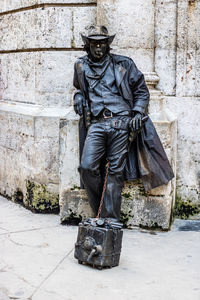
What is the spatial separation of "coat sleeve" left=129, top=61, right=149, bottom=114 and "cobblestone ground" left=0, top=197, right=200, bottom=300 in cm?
136

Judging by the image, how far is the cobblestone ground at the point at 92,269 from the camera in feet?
12.8

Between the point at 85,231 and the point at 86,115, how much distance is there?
4.24 ft

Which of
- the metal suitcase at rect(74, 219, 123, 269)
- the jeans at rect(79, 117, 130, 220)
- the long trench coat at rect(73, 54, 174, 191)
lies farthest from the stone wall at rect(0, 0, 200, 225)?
the metal suitcase at rect(74, 219, 123, 269)

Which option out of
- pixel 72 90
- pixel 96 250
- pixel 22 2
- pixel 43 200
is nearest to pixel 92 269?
pixel 96 250

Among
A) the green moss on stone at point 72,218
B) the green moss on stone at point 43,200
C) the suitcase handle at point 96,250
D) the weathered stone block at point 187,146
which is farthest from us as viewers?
the green moss on stone at point 43,200

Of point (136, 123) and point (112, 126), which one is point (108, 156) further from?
point (136, 123)

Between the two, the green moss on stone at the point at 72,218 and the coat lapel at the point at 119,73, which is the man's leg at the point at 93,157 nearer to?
the coat lapel at the point at 119,73

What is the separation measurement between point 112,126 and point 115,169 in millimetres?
423

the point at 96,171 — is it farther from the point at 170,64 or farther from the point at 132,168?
the point at 170,64

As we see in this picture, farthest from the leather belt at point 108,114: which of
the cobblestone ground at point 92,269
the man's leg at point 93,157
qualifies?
the cobblestone ground at point 92,269

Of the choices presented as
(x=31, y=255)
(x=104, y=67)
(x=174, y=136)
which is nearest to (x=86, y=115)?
(x=104, y=67)

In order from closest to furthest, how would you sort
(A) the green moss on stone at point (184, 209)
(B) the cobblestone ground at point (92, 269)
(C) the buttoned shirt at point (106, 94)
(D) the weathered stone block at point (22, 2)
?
(B) the cobblestone ground at point (92, 269)
(C) the buttoned shirt at point (106, 94)
(A) the green moss on stone at point (184, 209)
(D) the weathered stone block at point (22, 2)

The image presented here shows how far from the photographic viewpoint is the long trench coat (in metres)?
5.20

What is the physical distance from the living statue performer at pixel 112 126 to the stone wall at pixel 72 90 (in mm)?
251
